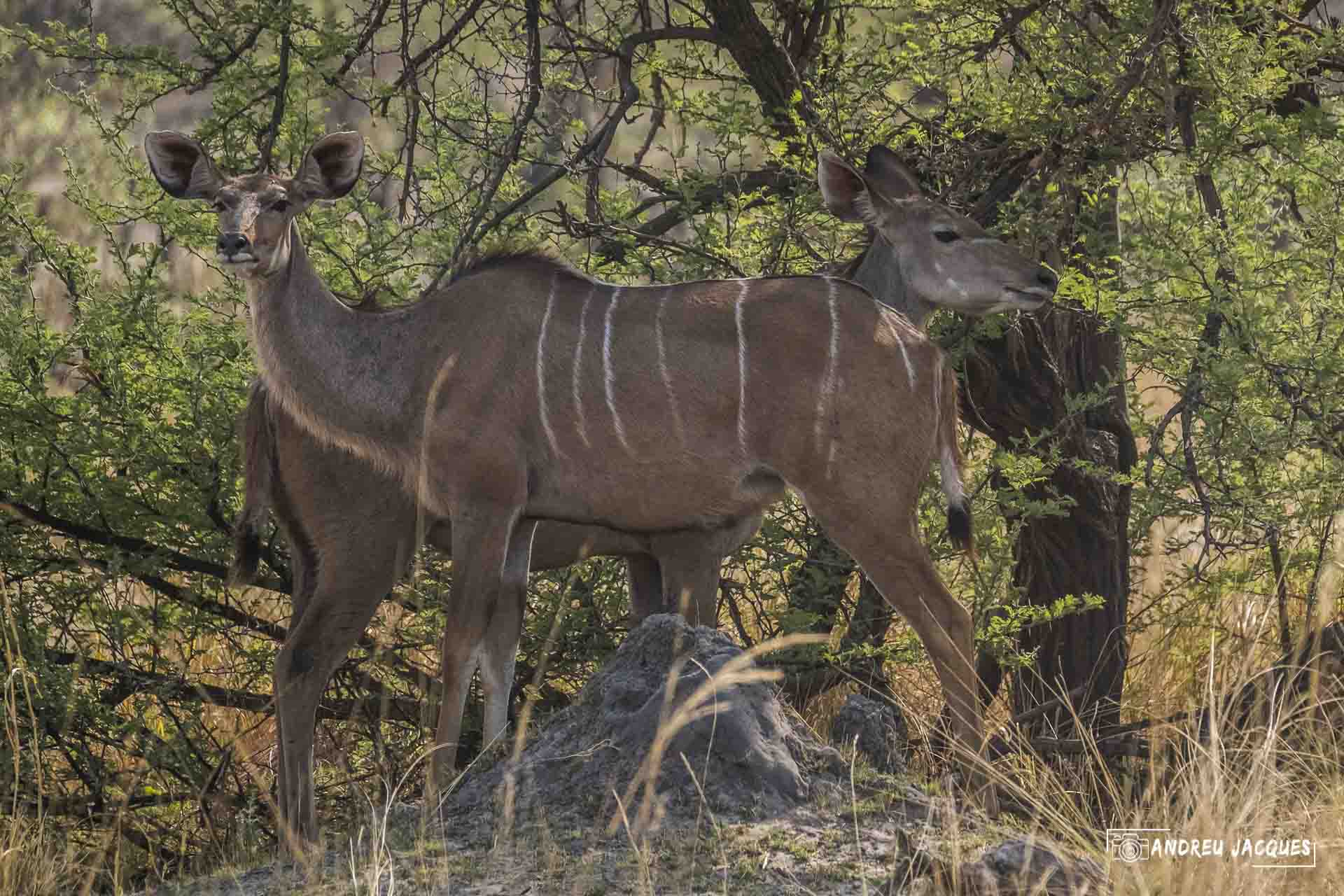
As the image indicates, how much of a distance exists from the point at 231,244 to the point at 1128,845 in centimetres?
257

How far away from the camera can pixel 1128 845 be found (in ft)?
10.3

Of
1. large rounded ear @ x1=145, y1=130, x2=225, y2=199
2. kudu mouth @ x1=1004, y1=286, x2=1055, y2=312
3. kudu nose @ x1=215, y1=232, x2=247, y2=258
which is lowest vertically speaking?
kudu mouth @ x1=1004, y1=286, x2=1055, y2=312

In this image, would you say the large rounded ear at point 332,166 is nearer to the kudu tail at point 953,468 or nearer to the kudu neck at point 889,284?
the kudu neck at point 889,284

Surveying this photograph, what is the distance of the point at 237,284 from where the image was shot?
5.59 metres

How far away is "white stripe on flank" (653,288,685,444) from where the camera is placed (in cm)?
467

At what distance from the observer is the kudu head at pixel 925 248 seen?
16.6 ft

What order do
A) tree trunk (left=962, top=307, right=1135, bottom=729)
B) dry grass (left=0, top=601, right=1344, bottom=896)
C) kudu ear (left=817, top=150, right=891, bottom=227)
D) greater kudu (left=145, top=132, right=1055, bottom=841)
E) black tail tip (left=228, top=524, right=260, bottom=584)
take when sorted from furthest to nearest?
tree trunk (left=962, top=307, right=1135, bottom=729) < kudu ear (left=817, top=150, right=891, bottom=227) < black tail tip (left=228, top=524, right=260, bottom=584) < greater kudu (left=145, top=132, right=1055, bottom=841) < dry grass (left=0, top=601, right=1344, bottom=896)

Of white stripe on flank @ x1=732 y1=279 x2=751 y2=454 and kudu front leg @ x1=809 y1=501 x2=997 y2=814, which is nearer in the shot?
kudu front leg @ x1=809 y1=501 x2=997 y2=814

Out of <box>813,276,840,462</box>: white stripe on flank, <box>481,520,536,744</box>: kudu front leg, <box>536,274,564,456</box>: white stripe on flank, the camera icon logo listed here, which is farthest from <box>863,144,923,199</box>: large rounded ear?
the camera icon logo

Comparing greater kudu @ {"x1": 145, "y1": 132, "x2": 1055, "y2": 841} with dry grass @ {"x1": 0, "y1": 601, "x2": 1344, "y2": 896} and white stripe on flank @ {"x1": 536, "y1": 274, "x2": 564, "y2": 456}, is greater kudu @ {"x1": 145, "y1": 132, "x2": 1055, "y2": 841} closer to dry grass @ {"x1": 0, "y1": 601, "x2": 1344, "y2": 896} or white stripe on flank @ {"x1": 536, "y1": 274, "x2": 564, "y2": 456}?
white stripe on flank @ {"x1": 536, "y1": 274, "x2": 564, "y2": 456}

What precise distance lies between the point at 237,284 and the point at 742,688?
2.54m

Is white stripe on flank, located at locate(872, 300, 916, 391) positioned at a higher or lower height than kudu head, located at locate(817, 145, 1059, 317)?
lower

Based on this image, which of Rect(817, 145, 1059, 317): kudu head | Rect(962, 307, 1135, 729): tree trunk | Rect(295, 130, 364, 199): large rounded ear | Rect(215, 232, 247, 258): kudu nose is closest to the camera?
Rect(215, 232, 247, 258): kudu nose

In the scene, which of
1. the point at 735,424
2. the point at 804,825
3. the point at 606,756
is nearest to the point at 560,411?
the point at 735,424
